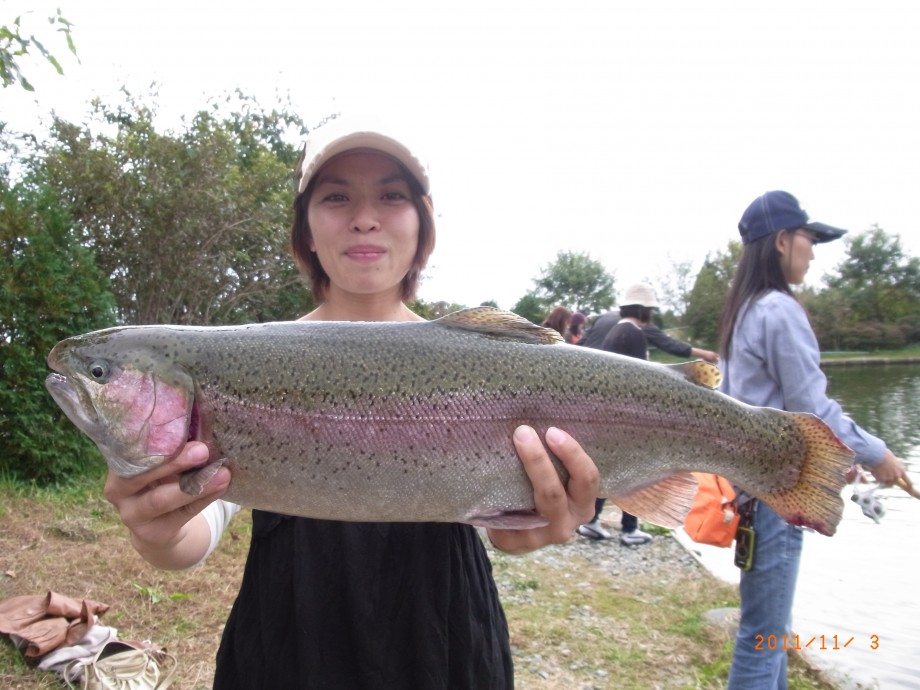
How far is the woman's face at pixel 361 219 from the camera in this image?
256 cm

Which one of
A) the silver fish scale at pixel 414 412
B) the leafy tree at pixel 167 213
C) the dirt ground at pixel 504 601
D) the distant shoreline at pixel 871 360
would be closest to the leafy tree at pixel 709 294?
the distant shoreline at pixel 871 360

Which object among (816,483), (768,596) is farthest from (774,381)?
(816,483)

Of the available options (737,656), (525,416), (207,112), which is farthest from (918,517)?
(207,112)

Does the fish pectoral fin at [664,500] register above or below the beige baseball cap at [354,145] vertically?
below

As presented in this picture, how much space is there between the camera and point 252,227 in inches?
497

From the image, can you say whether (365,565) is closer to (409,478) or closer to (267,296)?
(409,478)

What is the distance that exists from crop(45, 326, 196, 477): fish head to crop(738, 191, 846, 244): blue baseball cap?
A: 11.3ft

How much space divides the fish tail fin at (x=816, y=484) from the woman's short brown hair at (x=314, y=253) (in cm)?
170

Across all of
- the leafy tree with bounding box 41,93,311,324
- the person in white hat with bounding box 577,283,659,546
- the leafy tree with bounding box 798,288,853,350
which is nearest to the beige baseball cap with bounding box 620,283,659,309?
the person in white hat with bounding box 577,283,659,546

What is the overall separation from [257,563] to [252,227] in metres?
11.2

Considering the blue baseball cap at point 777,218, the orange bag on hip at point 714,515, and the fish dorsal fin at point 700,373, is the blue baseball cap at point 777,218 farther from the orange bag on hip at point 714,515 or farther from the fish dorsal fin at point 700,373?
the fish dorsal fin at point 700,373

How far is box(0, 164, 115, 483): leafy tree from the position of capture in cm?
749

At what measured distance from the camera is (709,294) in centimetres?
7056

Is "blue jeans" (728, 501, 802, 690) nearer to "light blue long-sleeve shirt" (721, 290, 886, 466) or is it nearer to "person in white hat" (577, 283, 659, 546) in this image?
"light blue long-sleeve shirt" (721, 290, 886, 466)
